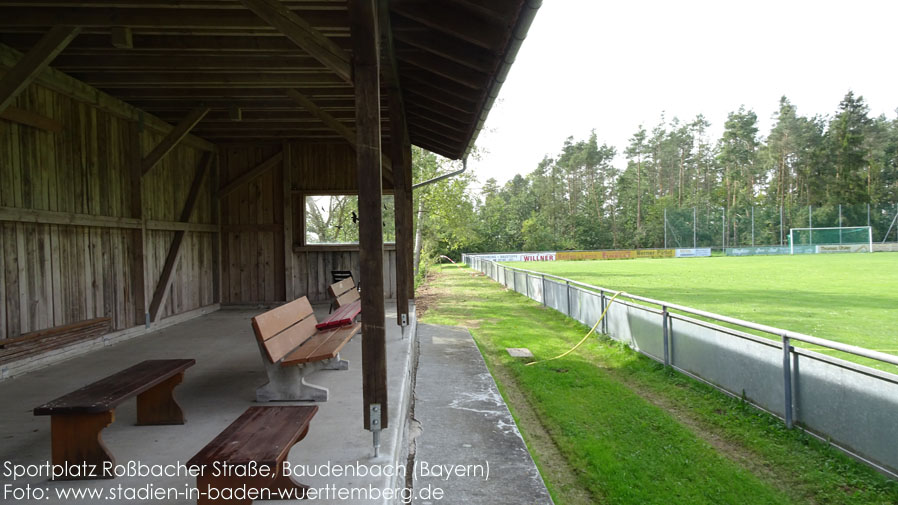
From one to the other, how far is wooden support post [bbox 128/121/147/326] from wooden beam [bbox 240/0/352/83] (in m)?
4.94

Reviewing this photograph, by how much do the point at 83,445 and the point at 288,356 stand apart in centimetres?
151

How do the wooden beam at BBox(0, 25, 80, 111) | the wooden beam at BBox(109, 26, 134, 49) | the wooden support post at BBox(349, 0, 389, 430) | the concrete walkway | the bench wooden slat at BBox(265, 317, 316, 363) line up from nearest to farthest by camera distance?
the wooden support post at BBox(349, 0, 389, 430), the concrete walkway, the bench wooden slat at BBox(265, 317, 316, 363), the wooden beam at BBox(0, 25, 80, 111), the wooden beam at BBox(109, 26, 134, 49)

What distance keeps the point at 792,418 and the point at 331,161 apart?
8692mm

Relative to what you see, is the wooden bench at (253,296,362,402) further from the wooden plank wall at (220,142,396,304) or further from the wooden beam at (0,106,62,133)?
the wooden plank wall at (220,142,396,304)

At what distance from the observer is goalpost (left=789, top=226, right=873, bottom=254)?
42594 mm

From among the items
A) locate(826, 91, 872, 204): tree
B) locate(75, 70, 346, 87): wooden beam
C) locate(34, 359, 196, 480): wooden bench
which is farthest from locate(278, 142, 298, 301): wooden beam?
locate(826, 91, 872, 204): tree

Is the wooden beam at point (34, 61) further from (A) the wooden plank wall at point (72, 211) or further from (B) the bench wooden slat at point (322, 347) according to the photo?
(B) the bench wooden slat at point (322, 347)

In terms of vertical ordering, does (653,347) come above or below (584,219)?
below

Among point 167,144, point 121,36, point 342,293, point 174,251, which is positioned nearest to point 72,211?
point 167,144

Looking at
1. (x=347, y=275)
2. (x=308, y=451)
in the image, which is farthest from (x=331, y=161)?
(x=308, y=451)

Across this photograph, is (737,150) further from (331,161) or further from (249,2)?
(249,2)

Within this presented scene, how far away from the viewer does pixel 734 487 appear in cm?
388

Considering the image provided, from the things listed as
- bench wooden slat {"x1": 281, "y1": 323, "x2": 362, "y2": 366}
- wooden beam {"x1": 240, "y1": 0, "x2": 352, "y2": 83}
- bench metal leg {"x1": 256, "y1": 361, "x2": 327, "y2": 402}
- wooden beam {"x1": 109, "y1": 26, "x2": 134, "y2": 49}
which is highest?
wooden beam {"x1": 109, "y1": 26, "x2": 134, "y2": 49}

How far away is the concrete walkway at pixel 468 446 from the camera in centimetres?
345
